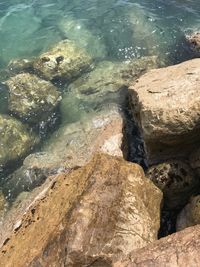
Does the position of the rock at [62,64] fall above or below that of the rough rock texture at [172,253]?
below

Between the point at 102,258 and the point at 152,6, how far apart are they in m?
11.8

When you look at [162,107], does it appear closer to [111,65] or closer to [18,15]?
[111,65]

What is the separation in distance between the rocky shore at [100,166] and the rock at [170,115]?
0.7 inches

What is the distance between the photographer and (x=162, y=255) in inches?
174

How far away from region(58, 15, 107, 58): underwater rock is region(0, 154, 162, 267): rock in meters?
7.20

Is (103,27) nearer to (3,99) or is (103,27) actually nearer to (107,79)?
(107,79)

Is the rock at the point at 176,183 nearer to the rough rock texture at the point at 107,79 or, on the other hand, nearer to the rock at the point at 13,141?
the rough rock texture at the point at 107,79

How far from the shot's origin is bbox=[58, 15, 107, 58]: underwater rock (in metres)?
12.8

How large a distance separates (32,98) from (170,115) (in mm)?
5345

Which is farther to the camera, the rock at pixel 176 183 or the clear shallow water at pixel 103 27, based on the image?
the clear shallow water at pixel 103 27

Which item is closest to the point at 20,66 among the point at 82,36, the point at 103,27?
the point at 82,36

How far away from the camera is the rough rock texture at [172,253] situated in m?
4.27

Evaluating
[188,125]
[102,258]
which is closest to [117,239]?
[102,258]

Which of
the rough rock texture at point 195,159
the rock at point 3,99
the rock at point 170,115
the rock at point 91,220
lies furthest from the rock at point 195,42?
the rock at point 91,220
